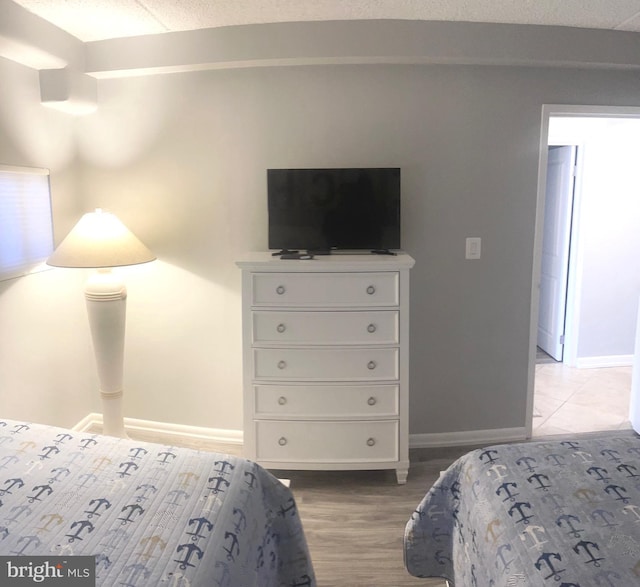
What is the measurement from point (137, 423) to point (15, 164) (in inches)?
64.4

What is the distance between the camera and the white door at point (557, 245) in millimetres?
4141

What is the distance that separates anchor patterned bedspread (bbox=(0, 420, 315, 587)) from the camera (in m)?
1.08

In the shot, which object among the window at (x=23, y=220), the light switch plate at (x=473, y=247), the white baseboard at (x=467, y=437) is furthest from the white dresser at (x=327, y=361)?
the window at (x=23, y=220)

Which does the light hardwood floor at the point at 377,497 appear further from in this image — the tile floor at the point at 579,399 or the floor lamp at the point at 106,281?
the floor lamp at the point at 106,281

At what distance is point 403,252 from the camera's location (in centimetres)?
271

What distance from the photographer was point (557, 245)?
4.30m

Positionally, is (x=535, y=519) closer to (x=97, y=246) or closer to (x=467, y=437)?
(x=467, y=437)

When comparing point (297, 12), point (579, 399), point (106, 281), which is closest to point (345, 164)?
point (297, 12)

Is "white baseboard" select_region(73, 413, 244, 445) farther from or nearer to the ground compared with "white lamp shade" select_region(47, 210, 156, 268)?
nearer to the ground

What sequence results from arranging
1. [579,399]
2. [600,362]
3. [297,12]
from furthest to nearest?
[600,362] → [579,399] → [297,12]

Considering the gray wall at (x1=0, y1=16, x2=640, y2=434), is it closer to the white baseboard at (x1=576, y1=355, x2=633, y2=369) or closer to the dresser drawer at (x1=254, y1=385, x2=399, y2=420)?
the dresser drawer at (x1=254, y1=385, x2=399, y2=420)

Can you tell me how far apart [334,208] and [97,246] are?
1.20 meters

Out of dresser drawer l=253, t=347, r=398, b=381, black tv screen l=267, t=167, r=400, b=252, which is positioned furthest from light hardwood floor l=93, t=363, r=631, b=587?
black tv screen l=267, t=167, r=400, b=252

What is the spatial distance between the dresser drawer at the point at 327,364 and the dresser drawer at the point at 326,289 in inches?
9.4
